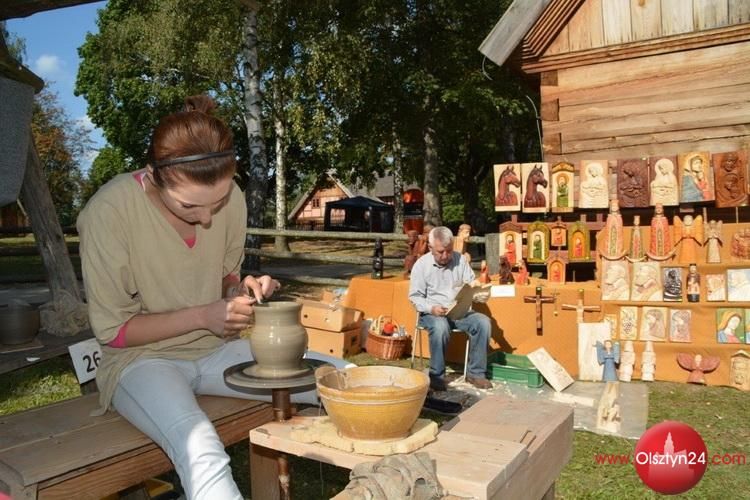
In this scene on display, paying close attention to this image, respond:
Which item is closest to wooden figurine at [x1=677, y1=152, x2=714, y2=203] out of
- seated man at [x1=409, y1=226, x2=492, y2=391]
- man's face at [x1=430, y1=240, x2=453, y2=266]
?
seated man at [x1=409, y1=226, x2=492, y2=391]

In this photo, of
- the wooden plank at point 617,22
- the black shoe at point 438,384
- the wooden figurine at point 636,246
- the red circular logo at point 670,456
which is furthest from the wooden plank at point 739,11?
the red circular logo at point 670,456

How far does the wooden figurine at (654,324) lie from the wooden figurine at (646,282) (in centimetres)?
10

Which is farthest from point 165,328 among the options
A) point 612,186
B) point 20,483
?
point 612,186

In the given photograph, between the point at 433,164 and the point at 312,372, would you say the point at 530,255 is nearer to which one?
the point at 312,372

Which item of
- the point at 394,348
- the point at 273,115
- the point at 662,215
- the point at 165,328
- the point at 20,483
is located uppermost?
the point at 273,115

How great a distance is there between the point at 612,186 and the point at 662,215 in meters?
0.60

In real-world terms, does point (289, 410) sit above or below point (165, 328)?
below

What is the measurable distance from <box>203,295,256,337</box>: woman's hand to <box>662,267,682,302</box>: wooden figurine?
443 cm

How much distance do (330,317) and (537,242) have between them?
2.25 metres

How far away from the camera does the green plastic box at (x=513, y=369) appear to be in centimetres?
549

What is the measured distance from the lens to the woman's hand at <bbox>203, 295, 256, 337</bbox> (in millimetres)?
2285

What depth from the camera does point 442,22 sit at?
1638cm

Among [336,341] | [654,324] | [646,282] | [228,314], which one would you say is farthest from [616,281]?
[228,314]

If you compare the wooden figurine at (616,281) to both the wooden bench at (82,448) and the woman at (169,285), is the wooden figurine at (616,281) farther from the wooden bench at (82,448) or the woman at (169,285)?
the wooden bench at (82,448)
